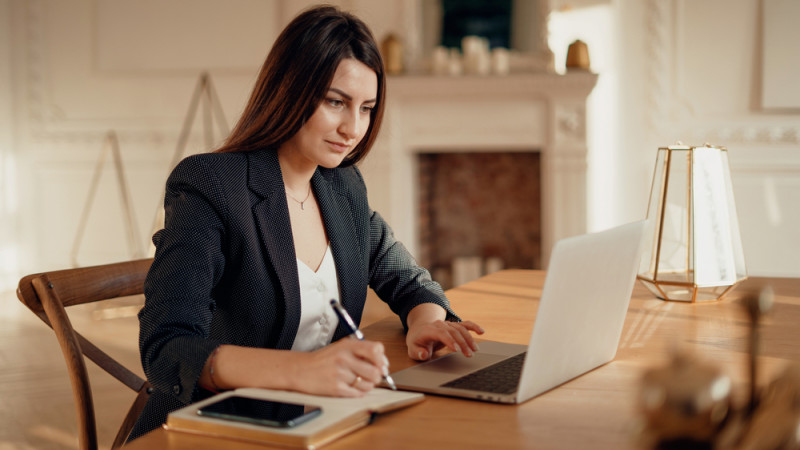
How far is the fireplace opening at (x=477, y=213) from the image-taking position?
16.5 ft

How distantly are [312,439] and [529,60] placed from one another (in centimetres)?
423

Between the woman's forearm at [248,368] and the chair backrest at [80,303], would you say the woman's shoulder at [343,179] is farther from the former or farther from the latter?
the woman's forearm at [248,368]

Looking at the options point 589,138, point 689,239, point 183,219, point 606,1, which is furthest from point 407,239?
point 183,219

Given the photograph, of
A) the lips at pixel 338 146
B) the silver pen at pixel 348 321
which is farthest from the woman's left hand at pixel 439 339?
→ the lips at pixel 338 146

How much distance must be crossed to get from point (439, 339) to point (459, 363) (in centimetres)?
7

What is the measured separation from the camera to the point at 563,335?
39.3 inches

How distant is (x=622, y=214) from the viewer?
15.4ft

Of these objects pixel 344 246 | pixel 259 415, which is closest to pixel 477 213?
pixel 344 246

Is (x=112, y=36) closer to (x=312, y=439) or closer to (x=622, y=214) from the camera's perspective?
(x=622, y=214)

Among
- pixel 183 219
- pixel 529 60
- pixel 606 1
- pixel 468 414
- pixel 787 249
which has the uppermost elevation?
pixel 606 1

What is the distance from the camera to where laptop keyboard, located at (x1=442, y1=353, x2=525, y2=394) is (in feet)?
3.34

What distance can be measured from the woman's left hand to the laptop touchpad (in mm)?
12

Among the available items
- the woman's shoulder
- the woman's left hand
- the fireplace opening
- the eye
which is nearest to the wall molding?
the fireplace opening

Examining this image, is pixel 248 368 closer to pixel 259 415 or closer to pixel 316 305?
pixel 259 415
